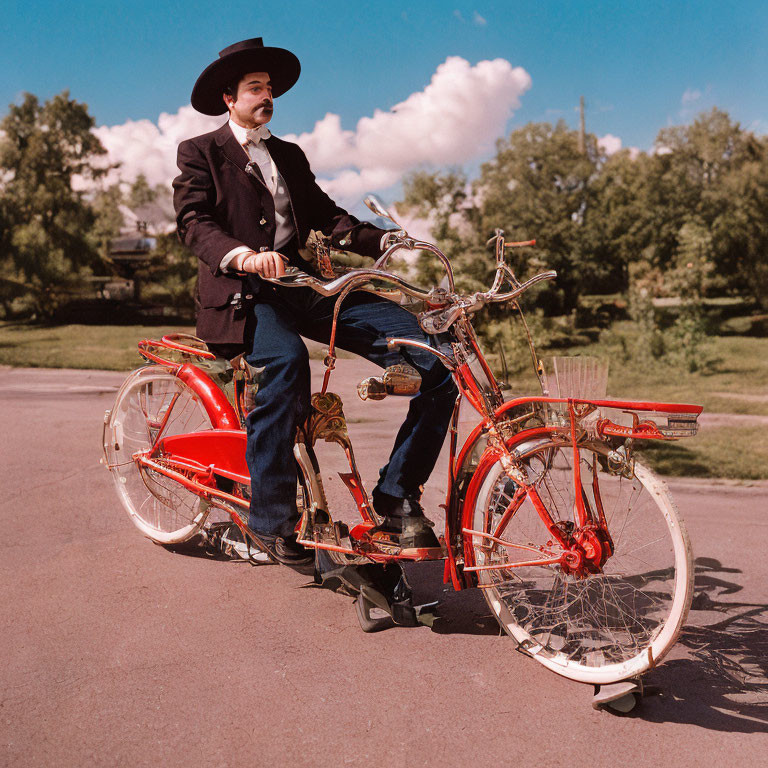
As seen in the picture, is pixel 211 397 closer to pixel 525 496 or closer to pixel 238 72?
pixel 238 72

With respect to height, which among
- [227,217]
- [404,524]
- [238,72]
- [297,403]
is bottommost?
[404,524]

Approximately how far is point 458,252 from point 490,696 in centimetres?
787

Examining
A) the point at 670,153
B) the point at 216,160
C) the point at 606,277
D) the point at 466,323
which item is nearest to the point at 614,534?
the point at 466,323

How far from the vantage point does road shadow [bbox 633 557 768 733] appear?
8.24 feet

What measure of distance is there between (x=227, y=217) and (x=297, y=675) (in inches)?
70.6

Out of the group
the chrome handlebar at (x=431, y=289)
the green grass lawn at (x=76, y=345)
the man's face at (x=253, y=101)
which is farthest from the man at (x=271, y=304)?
the green grass lawn at (x=76, y=345)

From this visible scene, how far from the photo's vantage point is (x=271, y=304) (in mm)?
3227

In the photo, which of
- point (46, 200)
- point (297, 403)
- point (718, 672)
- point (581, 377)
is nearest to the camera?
point (581, 377)

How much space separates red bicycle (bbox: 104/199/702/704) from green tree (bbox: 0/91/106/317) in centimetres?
1095

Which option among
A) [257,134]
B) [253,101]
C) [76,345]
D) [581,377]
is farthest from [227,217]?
[76,345]

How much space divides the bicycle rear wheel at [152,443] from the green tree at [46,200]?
1020cm

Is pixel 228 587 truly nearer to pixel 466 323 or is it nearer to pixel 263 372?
pixel 263 372

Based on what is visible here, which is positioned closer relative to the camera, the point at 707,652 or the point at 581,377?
the point at 581,377

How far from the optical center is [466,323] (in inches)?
112
